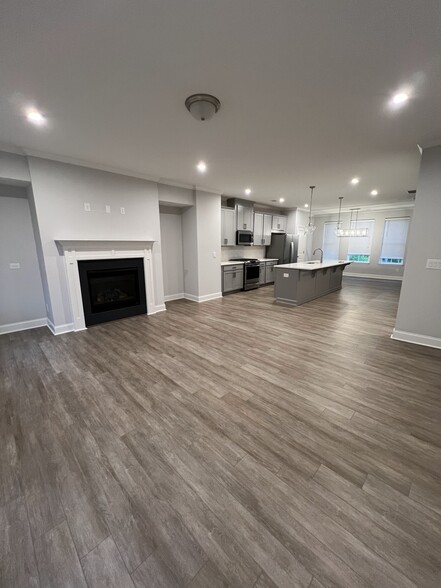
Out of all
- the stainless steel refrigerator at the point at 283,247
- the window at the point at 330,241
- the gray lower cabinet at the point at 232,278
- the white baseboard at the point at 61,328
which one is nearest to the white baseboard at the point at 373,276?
the window at the point at 330,241

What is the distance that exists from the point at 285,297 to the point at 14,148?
5.54m

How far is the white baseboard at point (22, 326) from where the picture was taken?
3893mm

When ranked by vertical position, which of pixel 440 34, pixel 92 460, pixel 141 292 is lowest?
pixel 92 460

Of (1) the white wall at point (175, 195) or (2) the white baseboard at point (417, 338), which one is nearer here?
(2) the white baseboard at point (417, 338)

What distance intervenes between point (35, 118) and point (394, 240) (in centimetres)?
1033

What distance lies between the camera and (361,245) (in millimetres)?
9227

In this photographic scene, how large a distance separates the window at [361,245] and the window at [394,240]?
0.45 meters

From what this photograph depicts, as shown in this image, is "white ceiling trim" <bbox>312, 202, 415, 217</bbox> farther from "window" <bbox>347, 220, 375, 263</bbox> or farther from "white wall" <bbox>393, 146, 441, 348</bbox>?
"white wall" <bbox>393, 146, 441, 348</bbox>

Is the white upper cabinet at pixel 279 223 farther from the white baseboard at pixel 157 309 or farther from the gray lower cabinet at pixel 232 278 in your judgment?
the white baseboard at pixel 157 309

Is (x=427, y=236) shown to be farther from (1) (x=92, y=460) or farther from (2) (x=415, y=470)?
(1) (x=92, y=460)

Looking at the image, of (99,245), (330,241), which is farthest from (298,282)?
(330,241)

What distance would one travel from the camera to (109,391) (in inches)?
94.1

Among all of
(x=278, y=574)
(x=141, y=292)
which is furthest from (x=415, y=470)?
(x=141, y=292)

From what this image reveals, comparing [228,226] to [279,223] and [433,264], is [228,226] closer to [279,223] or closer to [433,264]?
[279,223]
